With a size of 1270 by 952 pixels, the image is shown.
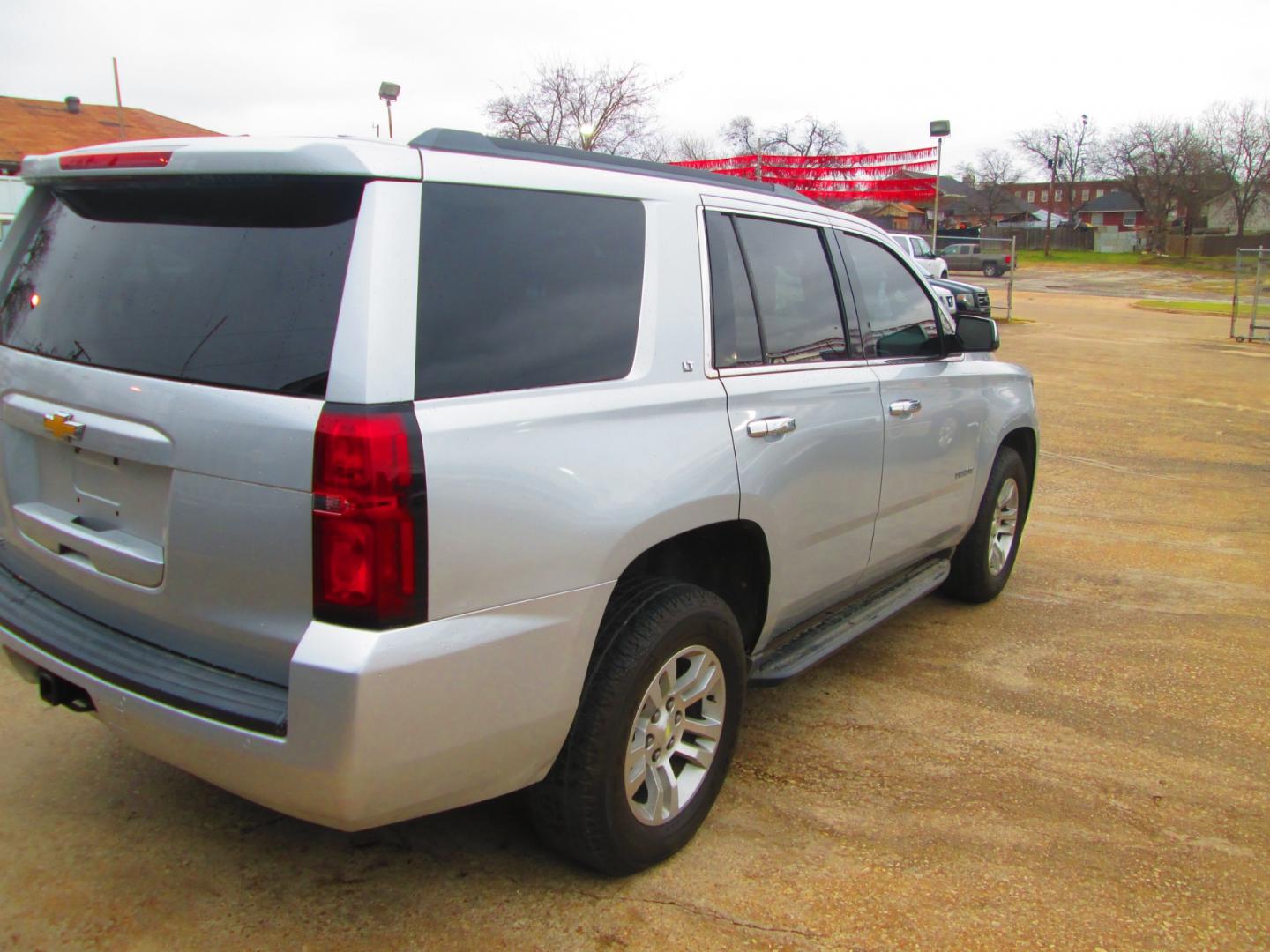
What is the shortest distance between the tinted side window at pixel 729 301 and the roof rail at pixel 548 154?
0.18m

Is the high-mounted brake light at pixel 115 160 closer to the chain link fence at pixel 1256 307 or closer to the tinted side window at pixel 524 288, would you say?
the tinted side window at pixel 524 288

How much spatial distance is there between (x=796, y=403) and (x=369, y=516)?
1.63 metres

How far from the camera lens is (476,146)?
8.18ft

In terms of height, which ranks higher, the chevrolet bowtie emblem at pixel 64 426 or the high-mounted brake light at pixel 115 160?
the high-mounted brake light at pixel 115 160

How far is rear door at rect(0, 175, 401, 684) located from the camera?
7.11 ft

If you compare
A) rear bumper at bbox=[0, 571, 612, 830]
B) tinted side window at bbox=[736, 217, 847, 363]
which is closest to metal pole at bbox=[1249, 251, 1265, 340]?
tinted side window at bbox=[736, 217, 847, 363]

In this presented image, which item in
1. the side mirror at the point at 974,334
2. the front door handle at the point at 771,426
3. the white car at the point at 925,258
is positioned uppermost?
the white car at the point at 925,258

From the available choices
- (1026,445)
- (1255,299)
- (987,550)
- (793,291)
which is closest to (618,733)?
(793,291)

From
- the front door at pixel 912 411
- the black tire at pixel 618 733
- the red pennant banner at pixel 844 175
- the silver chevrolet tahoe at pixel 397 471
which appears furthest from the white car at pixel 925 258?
the black tire at pixel 618 733

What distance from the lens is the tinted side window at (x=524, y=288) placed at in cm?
226

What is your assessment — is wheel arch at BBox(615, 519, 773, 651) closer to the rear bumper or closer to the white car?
the rear bumper

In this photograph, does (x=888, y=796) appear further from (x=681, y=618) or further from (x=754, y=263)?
(x=754, y=263)

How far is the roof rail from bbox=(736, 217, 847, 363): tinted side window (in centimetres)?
20

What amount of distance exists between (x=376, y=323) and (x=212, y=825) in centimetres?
176
